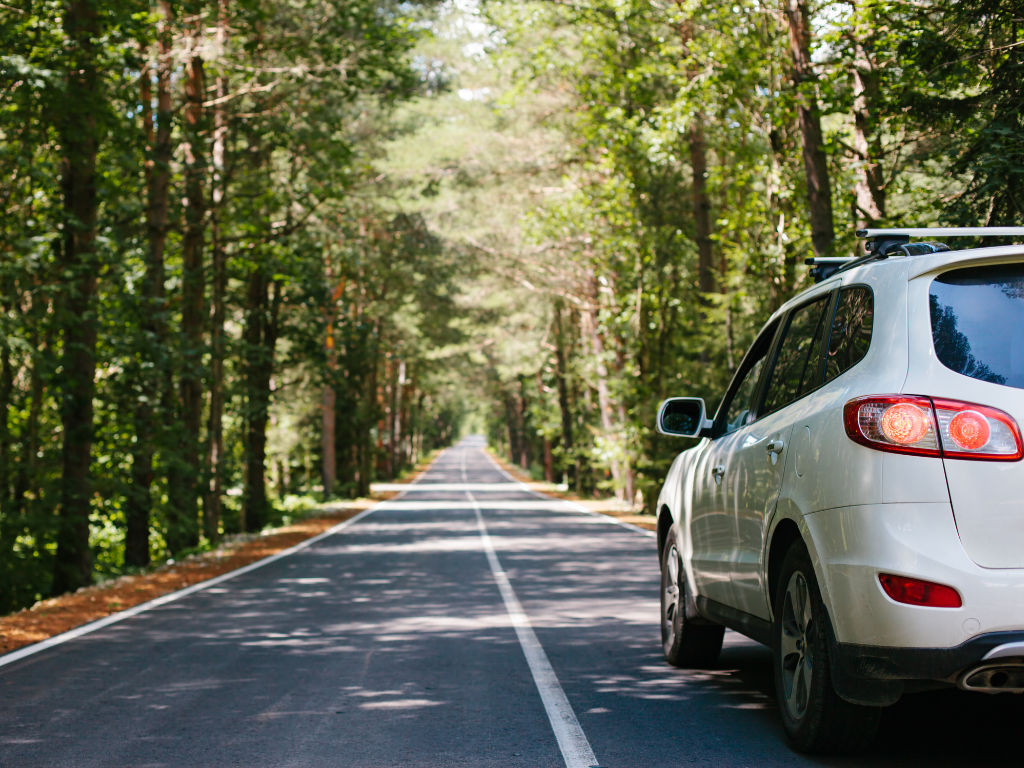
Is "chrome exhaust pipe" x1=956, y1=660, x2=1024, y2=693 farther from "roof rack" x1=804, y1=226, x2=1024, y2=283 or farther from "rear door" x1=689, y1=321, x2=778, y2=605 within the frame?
"rear door" x1=689, y1=321, x2=778, y2=605

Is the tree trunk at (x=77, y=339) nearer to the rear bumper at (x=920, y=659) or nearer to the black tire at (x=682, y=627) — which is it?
the black tire at (x=682, y=627)

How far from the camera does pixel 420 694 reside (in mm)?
6352

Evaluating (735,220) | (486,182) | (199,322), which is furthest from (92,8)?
(486,182)

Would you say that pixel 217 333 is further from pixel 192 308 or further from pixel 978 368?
pixel 978 368

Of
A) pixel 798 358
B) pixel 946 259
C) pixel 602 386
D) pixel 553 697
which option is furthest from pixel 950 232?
pixel 602 386

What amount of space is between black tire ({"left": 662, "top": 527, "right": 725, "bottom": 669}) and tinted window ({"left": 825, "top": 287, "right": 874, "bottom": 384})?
2.39 meters

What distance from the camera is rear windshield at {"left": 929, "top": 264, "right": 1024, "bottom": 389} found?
3.84 m

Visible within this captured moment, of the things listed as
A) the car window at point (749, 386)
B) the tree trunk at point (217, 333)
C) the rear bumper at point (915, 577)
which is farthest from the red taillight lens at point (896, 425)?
the tree trunk at point (217, 333)

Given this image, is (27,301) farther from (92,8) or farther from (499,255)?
(499,255)

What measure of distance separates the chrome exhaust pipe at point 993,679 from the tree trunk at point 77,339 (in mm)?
12495

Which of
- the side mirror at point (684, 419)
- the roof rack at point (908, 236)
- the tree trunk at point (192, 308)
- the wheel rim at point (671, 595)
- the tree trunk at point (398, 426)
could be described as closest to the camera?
the roof rack at point (908, 236)

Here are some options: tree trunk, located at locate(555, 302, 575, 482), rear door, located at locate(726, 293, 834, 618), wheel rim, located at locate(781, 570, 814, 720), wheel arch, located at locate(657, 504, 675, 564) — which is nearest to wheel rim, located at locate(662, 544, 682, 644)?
wheel arch, located at locate(657, 504, 675, 564)

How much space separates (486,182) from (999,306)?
29.1 m

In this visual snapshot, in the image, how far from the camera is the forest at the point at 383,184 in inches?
517
